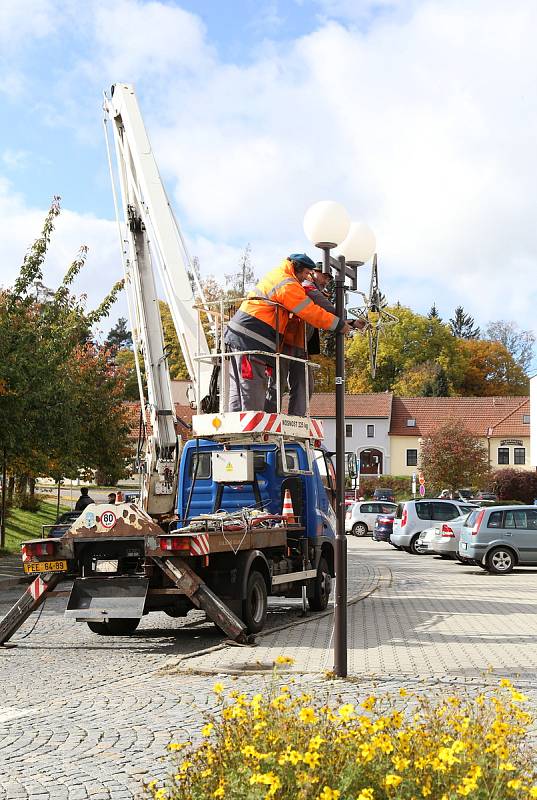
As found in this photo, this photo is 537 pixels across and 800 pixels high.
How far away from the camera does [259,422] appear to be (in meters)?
12.2

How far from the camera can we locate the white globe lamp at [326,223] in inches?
376

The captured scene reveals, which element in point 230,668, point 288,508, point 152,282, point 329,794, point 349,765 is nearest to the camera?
point 329,794

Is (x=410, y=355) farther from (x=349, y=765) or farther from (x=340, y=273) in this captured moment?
(x=349, y=765)

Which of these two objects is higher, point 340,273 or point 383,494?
point 340,273

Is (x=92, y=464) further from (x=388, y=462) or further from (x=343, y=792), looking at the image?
(x=388, y=462)

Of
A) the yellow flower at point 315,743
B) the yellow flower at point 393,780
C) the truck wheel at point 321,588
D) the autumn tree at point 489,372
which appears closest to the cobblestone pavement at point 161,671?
the truck wheel at point 321,588

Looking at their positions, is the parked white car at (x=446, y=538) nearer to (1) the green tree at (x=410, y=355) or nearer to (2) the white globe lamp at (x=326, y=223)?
(2) the white globe lamp at (x=326, y=223)

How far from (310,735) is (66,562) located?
295 inches

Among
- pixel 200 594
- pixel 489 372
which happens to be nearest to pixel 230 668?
pixel 200 594

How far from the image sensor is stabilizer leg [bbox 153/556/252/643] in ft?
36.7

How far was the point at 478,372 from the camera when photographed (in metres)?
104

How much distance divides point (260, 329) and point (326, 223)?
9.52 feet

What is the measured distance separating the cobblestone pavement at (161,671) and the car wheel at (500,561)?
23.5ft

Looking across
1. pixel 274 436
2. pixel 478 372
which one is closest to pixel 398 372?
pixel 478 372
